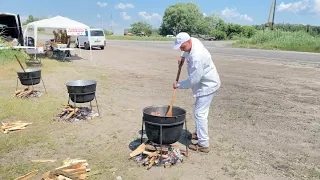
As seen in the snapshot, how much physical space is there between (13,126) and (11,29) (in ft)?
42.0

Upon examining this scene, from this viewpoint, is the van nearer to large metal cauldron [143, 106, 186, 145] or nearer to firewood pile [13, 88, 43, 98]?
firewood pile [13, 88, 43, 98]

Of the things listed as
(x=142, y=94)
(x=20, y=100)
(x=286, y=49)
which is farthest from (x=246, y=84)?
(x=286, y=49)

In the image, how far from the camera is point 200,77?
428cm

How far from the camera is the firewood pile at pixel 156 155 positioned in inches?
172

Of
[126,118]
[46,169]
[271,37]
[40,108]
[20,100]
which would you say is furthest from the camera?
[271,37]

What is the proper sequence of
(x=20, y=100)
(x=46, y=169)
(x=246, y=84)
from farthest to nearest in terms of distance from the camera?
(x=246, y=84) → (x=20, y=100) → (x=46, y=169)

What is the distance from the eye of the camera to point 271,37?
31312 millimetres

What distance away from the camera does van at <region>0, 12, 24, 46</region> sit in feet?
53.0

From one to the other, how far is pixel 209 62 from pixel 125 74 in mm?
8829

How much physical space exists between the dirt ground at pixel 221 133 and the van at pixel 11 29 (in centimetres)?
751

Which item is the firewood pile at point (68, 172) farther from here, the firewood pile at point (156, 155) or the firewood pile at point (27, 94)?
the firewood pile at point (27, 94)

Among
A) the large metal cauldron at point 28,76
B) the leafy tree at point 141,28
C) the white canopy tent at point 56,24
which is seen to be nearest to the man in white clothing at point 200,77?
the large metal cauldron at point 28,76

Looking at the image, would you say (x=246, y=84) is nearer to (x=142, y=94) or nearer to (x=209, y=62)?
(x=142, y=94)

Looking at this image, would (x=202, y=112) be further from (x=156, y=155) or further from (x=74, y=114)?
(x=74, y=114)
